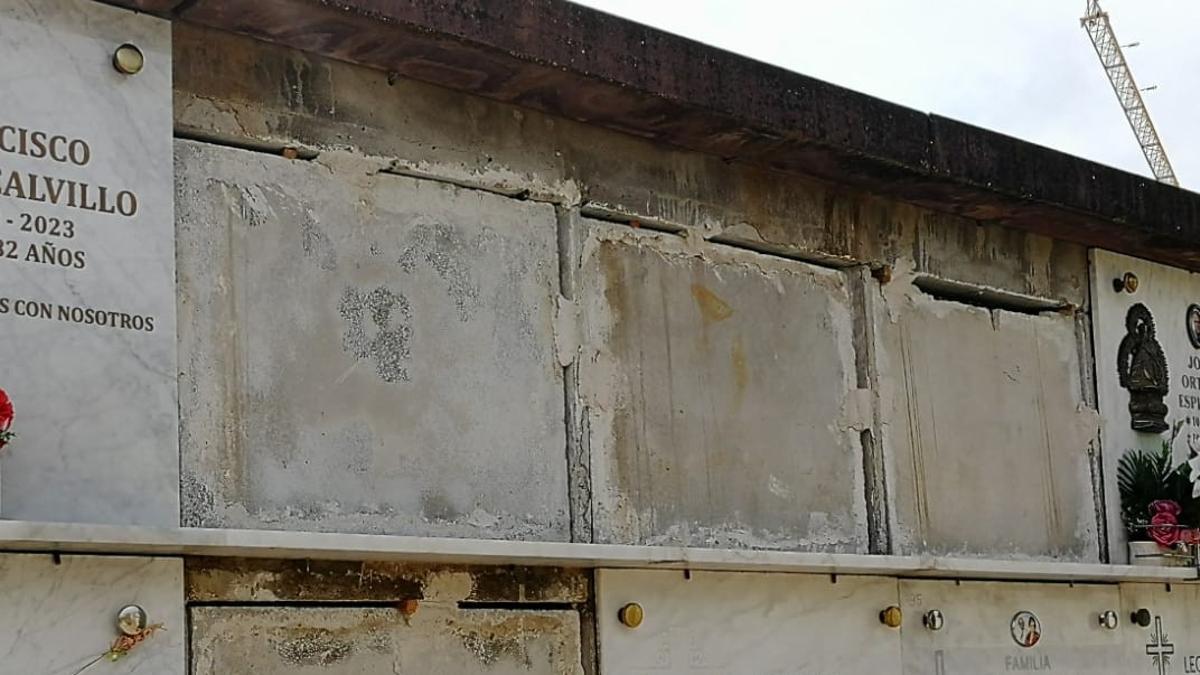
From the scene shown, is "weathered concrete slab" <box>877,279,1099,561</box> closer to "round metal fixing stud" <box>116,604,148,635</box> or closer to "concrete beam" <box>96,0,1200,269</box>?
"concrete beam" <box>96,0,1200,269</box>

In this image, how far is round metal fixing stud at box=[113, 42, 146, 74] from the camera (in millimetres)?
6824

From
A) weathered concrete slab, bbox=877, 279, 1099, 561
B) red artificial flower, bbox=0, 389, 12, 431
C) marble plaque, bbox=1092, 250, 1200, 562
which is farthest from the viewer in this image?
marble plaque, bbox=1092, 250, 1200, 562

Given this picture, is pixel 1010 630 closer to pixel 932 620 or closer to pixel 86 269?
pixel 932 620

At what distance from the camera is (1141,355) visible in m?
11.5

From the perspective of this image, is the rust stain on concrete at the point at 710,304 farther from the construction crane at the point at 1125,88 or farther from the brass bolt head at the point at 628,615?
the construction crane at the point at 1125,88

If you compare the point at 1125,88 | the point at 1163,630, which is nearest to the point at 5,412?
the point at 1163,630

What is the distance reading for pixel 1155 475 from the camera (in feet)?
36.1

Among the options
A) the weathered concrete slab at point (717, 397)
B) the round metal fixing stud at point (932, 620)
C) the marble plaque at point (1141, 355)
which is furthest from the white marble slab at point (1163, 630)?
the weathered concrete slab at point (717, 397)

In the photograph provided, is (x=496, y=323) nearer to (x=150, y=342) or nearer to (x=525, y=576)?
(x=525, y=576)

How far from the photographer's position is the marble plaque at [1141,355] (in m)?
11.1

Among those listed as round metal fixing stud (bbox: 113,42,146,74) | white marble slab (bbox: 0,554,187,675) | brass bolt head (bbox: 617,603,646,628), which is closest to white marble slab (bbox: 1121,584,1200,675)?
brass bolt head (bbox: 617,603,646,628)

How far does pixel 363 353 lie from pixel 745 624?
2.32m

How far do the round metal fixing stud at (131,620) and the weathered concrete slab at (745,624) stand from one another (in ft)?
7.43

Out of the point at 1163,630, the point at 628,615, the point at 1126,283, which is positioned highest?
the point at 1126,283
